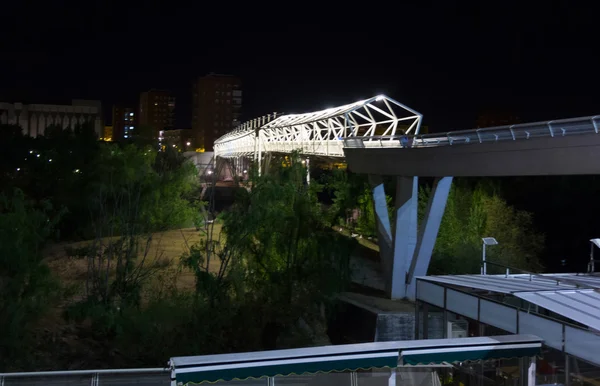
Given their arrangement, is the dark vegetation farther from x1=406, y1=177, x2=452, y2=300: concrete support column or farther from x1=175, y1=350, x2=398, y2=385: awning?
x1=175, y1=350, x2=398, y2=385: awning

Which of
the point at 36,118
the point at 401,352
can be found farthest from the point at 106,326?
the point at 36,118

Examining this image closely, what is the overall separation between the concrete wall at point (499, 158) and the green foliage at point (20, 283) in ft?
34.1

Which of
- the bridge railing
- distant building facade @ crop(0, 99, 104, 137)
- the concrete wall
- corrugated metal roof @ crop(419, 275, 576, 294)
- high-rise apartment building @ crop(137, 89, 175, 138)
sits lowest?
corrugated metal roof @ crop(419, 275, 576, 294)

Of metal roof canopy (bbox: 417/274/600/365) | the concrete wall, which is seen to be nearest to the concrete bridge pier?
the concrete wall

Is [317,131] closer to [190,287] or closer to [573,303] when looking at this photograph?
[190,287]

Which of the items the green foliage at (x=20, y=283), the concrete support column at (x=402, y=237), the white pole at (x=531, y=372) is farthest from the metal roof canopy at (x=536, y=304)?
the green foliage at (x=20, y=283)

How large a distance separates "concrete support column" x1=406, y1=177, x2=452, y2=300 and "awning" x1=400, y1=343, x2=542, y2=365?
10.6m

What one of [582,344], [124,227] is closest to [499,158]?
[582,344]

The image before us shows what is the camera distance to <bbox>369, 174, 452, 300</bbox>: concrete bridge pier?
20.4 metres

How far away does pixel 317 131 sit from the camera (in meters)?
41.9

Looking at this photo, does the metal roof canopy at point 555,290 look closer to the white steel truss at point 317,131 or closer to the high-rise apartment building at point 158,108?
the white steel truss at point 317,131

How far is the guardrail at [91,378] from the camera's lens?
8.59m

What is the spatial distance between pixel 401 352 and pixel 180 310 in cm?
1094

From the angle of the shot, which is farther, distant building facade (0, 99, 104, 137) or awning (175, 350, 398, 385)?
distant building facade (0, 99, 104, 137)
